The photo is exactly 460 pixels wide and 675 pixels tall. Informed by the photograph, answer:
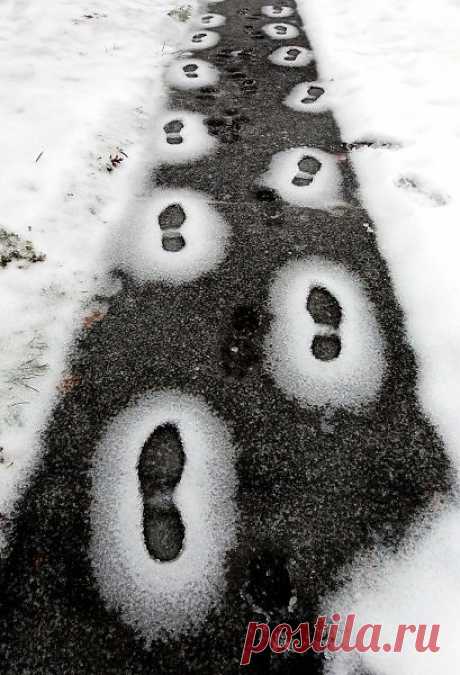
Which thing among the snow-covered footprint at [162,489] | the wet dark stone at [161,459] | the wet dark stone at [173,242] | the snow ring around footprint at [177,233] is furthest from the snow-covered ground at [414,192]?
the wet dark stone at [173,242]

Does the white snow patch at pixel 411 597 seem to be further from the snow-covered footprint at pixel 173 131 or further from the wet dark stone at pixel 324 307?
the snow-covered footprint at pixel 173 131

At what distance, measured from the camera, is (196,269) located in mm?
2104

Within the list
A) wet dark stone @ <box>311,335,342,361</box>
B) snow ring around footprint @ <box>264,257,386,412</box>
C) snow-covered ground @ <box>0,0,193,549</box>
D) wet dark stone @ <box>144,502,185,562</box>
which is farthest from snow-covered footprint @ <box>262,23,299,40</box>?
wet dark stone @ <box>144,502,185,562</box>

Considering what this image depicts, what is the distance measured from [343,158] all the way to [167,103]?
1396mm

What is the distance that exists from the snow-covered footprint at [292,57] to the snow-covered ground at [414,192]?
102 mm

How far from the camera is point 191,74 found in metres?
→ 3.62

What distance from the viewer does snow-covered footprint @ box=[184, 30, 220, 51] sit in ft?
13.2

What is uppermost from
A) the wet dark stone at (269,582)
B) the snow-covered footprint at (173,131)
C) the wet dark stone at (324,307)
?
the snow-covered footprint at (173,131)

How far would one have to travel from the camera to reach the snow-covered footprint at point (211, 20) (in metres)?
4.42

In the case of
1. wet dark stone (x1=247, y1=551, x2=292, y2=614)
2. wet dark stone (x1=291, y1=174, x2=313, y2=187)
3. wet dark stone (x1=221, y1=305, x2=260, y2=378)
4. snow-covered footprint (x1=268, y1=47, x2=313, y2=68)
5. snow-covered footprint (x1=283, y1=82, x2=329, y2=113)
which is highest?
snow-covered footprint (x1=268, y1=47, x2=313, y2=68)

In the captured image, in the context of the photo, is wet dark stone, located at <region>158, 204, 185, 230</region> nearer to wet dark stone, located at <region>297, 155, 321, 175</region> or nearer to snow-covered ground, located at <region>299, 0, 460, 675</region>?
wet dark stone, located at <region>297, 155, 321, 175</region>

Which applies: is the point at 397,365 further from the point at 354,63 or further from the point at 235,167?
the point at 354,63

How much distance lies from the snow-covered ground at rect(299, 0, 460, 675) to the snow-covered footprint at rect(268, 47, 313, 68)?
102 millimetres

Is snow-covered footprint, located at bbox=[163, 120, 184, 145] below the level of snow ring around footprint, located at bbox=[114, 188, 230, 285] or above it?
above
